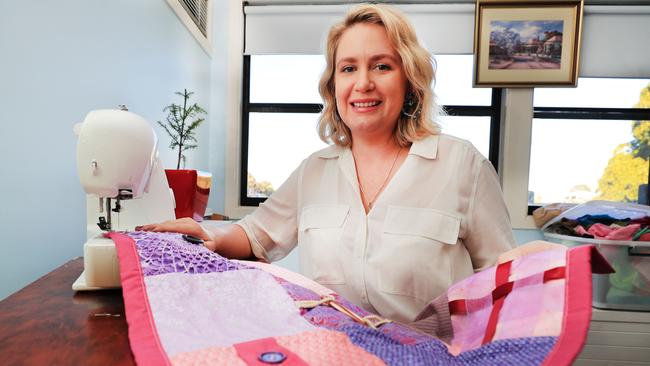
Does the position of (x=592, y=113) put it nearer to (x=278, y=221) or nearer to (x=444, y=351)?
(x=278, y=221)

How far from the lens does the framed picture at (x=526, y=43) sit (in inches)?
102

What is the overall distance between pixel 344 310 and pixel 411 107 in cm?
68

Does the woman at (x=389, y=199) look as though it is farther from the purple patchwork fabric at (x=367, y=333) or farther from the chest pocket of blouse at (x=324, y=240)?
the purple patchwork fabric at (x=367, y=333)

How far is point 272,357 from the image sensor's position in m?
0.44

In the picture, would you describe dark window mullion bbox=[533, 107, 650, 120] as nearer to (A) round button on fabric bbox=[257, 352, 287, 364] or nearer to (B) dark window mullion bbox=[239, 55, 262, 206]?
(B) dark window mullion bbox=[239, 55, 262, 206]

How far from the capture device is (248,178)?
299 centimetres

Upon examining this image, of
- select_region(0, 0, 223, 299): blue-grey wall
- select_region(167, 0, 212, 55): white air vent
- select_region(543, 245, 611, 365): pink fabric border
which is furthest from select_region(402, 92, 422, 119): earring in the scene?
select_region(167, 0, 212, 55): white air vent

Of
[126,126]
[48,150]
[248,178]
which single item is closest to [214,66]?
[248,178]

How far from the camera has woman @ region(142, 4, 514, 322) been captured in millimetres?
990

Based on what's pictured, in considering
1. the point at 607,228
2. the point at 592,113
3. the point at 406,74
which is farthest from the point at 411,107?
the point at 592,113

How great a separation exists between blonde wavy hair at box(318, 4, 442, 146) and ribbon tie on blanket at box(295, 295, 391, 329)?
1.94 feet

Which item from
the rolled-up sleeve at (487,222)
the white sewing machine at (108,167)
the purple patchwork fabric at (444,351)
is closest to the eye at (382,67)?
the rolled-up sleeve at (487,222)

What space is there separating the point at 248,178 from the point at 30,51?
2.03 m

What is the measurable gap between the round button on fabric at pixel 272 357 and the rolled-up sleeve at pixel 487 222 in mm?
714
